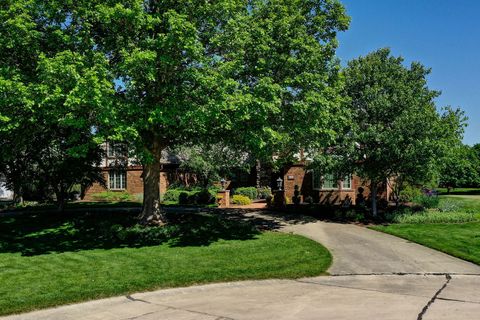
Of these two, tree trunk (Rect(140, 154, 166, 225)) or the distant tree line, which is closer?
the distant tree line

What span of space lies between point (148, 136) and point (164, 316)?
10.9 m

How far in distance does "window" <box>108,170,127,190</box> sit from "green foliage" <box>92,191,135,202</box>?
2.91ft

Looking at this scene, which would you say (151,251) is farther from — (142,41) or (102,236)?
(142,41)

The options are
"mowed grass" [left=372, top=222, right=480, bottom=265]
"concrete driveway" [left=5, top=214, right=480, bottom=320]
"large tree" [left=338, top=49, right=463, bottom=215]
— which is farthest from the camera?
"large tree" [left=338, top=49, right=463, bottom=215]

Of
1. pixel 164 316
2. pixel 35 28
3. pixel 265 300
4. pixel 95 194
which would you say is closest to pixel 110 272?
pixel 164 316

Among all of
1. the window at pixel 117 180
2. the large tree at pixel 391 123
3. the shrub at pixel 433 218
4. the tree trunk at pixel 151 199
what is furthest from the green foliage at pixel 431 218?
the window at pixel 117 180

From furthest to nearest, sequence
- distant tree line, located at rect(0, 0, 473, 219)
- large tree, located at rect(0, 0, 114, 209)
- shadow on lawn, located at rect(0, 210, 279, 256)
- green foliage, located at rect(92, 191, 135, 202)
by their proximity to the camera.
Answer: green foliage, located at rect(92, 191, 135, 202) < shadow on lawn, located at rect(0, 210, 279, 256) < distant tree line, located at rect(0, 0, 473, 219) < large tree, located at rect(0, 0, 114, 209)

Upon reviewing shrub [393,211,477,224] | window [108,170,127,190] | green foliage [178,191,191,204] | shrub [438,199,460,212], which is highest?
window [108,170,127,190]

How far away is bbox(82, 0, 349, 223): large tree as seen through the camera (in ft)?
48.5

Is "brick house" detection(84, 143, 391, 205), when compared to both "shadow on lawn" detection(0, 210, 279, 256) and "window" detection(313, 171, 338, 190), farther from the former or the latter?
"shadow on lawn" detection(0, 210, 279, 256)

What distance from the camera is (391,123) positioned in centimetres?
2222

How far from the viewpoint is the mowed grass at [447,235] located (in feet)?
50.1

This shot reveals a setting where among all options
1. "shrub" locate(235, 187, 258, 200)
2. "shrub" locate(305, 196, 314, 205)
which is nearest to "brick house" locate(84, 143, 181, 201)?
"shrub" locate(235, 187, 258, 200)

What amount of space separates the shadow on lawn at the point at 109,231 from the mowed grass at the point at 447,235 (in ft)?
19.7
